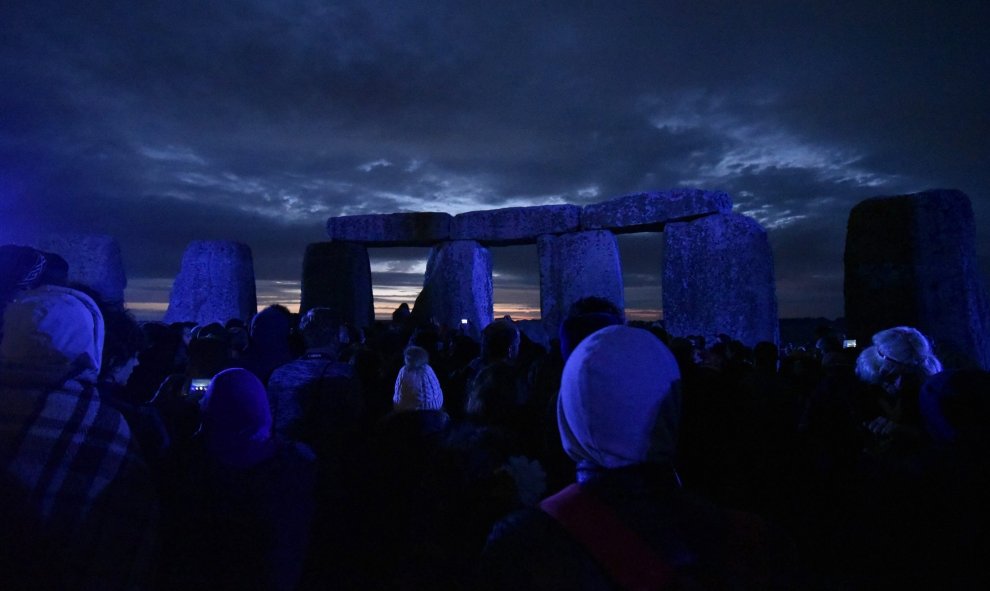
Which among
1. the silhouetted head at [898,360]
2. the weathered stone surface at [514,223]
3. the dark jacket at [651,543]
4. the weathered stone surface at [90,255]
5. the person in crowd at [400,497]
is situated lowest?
the person in crowd at [400,497]

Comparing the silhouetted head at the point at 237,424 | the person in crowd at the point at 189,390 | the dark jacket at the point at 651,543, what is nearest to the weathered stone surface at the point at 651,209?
the person in crowd at the point at 189,390

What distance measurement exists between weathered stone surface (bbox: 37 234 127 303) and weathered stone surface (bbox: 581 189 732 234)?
7204 mm

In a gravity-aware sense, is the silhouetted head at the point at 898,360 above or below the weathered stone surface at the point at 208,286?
below

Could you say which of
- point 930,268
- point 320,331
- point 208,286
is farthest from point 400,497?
point 208,286

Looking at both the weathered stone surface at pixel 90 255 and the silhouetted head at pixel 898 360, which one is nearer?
the silhouetted head at pixel 898 360

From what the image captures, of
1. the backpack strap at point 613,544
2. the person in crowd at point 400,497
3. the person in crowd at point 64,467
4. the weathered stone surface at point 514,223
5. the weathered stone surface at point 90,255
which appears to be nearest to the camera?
the backpack strap at point 613,544

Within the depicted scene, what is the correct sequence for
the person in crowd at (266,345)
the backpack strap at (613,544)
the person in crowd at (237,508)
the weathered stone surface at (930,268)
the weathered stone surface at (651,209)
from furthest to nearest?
1. the weathered stone surface at (651,209)
2. the weathered stone surface at (930,268)
3. the person in crowd at (266,345)
4. the person in crowd at (237,508)
5. the backpack strap at (613,544)

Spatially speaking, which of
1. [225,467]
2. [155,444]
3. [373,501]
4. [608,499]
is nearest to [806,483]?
[373,501]

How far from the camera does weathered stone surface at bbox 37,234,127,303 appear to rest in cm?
845

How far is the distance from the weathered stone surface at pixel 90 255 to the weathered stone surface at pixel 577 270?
255 inches

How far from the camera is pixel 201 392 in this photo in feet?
9.07

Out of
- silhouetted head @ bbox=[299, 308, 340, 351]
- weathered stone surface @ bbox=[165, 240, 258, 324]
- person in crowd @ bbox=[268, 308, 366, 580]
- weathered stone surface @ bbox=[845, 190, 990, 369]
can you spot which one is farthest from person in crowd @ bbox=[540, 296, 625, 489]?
weathered stone surface @ bbox=[165, 240, 258, 324]

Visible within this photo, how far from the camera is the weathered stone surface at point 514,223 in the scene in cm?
971

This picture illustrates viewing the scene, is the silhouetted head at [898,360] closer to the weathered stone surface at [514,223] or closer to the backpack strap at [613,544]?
A: the backpack strap at [613,544]
